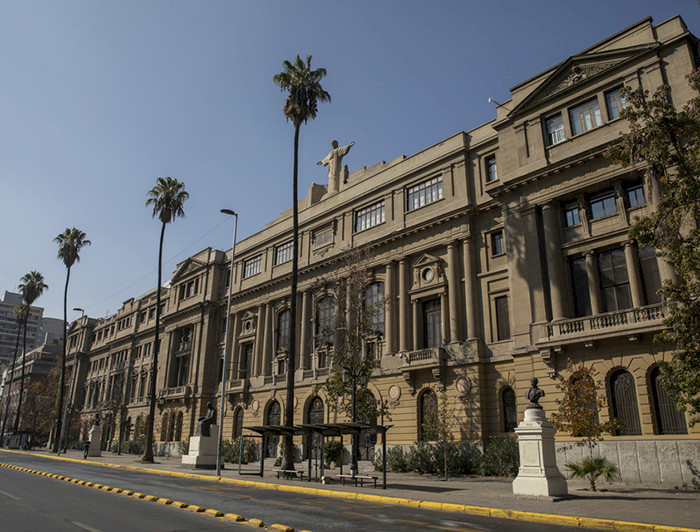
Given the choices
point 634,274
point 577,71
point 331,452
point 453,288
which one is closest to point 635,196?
point 634,274

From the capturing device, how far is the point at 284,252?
47.9 meters

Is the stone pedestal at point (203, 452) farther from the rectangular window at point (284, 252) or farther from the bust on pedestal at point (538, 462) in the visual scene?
the bust on pedestal at point (538, 462)

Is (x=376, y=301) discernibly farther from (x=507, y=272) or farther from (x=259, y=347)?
(x=259, y=347)

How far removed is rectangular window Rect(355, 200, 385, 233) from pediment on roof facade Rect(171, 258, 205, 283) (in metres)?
25.3

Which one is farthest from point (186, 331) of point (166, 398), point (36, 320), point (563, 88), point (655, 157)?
point (36, 320)

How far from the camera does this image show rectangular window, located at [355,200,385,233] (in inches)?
1528

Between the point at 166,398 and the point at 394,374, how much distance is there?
33.5 meters

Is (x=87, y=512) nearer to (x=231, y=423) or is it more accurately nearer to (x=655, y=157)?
(x=655, y=157)

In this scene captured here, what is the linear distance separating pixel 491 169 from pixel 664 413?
56.6ft

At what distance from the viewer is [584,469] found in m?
18.2

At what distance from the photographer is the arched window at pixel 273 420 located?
42406mm

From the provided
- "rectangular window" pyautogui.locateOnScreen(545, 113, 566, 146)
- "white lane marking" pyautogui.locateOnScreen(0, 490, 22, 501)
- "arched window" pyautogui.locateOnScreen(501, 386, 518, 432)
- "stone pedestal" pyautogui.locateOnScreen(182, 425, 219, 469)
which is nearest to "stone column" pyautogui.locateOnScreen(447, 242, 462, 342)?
"arched window" pyautogui.locateOnScreen(501, 386, 518, 432)

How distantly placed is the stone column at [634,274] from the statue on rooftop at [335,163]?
26693 mm

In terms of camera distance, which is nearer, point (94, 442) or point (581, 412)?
point (581, 412)
